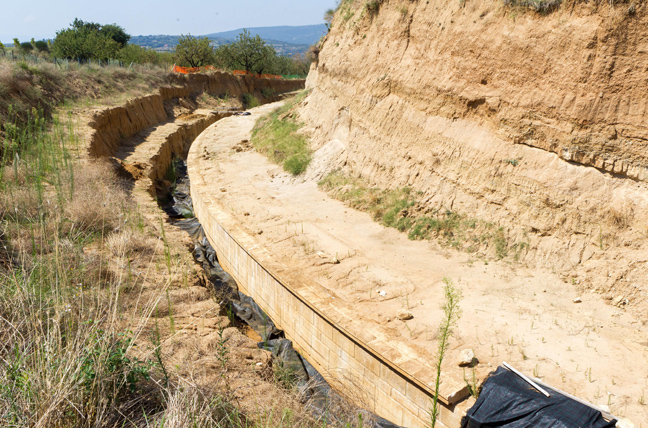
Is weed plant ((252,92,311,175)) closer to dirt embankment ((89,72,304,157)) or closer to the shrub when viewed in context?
the shrub

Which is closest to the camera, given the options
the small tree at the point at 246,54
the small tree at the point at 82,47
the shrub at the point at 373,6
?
the shrub at the point at 373,6

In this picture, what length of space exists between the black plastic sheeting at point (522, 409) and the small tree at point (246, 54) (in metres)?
45.8

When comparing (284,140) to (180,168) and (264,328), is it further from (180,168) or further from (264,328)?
(264,328)

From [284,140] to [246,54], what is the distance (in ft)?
109

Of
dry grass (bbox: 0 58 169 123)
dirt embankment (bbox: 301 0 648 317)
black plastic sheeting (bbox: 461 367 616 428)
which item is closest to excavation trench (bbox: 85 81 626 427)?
black plastic sheeting (bbox: 461 367 616 428)

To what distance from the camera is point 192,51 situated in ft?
147

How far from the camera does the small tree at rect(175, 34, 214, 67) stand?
4475cm

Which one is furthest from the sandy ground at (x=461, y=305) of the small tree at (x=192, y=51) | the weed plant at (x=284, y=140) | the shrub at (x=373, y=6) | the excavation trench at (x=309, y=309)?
the small tree at (x=192, y=51)

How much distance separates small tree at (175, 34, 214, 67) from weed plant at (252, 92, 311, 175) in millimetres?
26815

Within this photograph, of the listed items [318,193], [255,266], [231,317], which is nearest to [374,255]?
[255,266]

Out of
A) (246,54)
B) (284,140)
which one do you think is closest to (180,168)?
(284,140)

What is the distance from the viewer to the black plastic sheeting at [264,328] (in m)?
5.90

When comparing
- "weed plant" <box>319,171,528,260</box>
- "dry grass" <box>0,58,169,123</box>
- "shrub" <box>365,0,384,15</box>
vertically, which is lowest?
"weed plant" <box>319,171,528,260</box>

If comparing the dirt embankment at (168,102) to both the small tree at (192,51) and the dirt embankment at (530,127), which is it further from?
the dirt embankment at (530,127)
